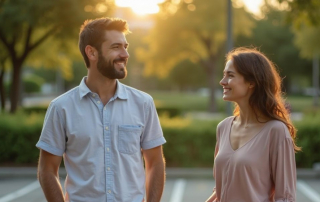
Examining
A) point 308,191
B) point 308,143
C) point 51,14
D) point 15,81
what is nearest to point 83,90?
point 308,191

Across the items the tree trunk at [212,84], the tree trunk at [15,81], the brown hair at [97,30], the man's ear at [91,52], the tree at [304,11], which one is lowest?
the tree trunk at [212,84]

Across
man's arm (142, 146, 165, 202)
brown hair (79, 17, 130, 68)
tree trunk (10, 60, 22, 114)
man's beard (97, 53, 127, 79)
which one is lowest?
tree trunk (10, 60, 22, 114)

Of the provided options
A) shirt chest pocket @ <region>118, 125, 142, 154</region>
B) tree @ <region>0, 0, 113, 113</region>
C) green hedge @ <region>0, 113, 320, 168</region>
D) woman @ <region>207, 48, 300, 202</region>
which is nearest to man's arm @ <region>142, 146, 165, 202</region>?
shirt chest pocket @ <region>118, 125, 142, 154</region>

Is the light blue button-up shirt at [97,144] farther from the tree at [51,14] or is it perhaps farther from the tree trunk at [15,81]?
the tree trunk at [15,81]

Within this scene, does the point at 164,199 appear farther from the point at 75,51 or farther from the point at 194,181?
the point at 75,51

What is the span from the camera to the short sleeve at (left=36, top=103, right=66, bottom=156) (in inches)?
135

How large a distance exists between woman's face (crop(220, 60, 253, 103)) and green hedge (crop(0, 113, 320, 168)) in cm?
1052

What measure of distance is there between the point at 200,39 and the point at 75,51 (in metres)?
15.8

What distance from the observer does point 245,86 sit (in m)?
3.62

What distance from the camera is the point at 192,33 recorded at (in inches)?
1625

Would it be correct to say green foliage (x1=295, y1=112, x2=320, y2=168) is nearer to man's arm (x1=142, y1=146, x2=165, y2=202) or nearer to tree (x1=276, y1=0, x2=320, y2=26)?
tree (x1=276, y1=0, x2=320, y2=26)

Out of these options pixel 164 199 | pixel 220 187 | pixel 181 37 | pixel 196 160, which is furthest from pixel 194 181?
pixel 181 37

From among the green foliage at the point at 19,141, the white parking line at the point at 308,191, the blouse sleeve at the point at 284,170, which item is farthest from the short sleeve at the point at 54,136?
the green foliage at the point at 19,141

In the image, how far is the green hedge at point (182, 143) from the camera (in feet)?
46.1
